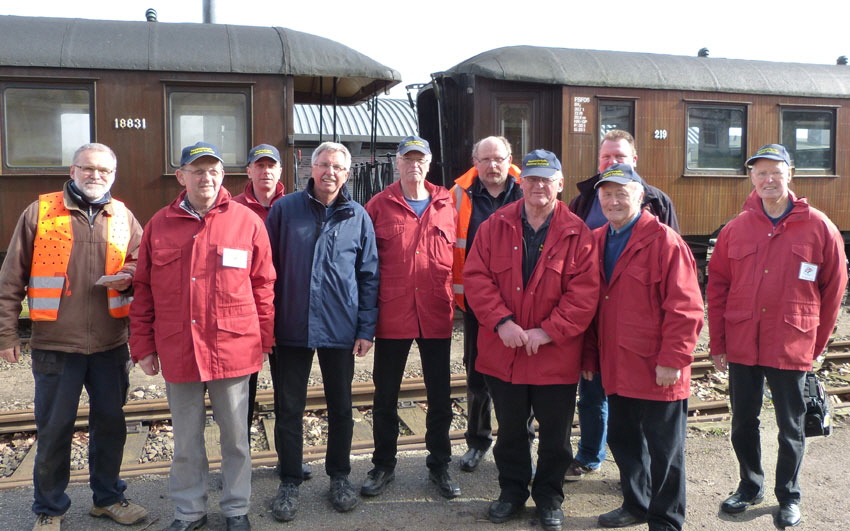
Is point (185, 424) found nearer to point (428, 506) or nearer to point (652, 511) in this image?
point (428, 506)

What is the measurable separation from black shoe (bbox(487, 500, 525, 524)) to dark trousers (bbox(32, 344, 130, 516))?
198 cm

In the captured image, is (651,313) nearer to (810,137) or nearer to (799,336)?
(799,336)

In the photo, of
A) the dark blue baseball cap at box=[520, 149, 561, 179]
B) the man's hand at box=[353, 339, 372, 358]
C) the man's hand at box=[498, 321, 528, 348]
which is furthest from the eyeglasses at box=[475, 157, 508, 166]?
the man's hand at box=[353, 339, 372, 358]

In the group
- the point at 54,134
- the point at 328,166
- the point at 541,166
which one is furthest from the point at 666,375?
the point at 54,134

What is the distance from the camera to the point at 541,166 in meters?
3.77

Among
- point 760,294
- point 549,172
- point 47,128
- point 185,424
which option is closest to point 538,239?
point 549,172

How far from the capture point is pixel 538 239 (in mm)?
3824

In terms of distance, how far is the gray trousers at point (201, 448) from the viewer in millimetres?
3660

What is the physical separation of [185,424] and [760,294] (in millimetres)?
3068

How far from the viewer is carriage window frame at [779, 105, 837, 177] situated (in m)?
10.5

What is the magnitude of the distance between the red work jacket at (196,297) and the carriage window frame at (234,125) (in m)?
4.39

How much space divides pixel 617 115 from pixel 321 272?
6896 millimetres

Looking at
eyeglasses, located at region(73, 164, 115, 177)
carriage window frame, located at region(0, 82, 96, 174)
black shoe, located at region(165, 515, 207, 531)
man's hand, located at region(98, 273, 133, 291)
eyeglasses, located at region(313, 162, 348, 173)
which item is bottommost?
black shoe, located at region(165, 515, 207, 531)

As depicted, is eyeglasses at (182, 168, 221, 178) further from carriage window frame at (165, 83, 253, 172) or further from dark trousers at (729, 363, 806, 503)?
carriage window frame at (165, 83, 253, 172)
